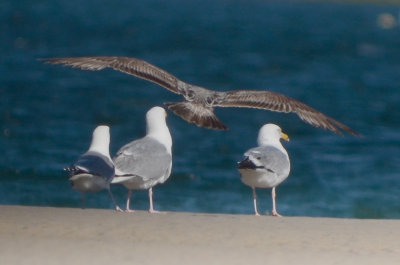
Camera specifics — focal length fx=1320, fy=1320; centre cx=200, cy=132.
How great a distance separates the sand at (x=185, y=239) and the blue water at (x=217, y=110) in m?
4.75

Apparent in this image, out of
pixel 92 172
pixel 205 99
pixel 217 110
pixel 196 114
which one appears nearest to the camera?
pixel 92 172

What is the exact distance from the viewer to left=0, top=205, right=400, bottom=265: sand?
316 inches

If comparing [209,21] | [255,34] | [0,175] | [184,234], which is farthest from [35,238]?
[209,21]

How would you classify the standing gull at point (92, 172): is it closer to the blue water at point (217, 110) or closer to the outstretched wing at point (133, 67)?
the outstretched wing at point (133, 67)

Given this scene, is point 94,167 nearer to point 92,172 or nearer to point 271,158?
point 92,172

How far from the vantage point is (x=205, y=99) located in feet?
34.8

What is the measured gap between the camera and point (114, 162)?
396 inches

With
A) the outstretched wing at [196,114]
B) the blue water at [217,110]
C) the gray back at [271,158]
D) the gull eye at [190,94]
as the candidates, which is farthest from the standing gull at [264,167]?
the blue water at [217,110]

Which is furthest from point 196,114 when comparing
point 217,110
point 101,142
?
point 217,110

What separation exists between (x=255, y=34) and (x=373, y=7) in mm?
31322

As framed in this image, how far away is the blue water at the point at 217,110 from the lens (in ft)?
52.2

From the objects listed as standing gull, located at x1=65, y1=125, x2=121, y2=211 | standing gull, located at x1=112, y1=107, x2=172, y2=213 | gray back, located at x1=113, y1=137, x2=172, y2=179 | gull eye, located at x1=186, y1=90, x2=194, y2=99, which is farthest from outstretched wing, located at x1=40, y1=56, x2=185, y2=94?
standing gull, located at x1=65, y1=125, x2=121, y2=211

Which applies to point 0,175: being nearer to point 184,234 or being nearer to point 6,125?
point 6,125

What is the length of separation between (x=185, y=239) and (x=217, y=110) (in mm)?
17106
